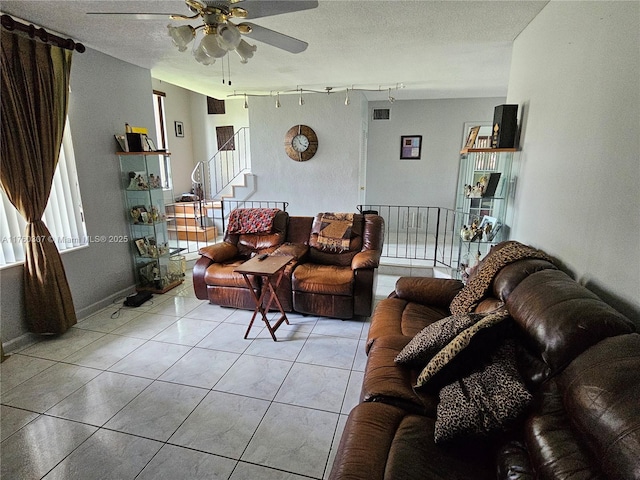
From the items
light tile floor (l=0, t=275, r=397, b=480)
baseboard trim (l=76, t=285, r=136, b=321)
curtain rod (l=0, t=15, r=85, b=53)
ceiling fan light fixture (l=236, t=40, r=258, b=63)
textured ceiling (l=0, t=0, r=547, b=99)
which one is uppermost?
textured ceiling (l=0, t=0, r=547, b=99)

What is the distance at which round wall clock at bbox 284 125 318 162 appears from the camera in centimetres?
552

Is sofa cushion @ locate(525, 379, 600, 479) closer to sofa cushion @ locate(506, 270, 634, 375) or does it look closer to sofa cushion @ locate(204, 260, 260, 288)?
sofa cushion @ locate(506, 270, 634, 375)

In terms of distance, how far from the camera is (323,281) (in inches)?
124

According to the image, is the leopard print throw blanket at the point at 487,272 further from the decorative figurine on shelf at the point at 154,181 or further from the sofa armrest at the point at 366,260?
the decorative figurine on shelf at the point at 154,181

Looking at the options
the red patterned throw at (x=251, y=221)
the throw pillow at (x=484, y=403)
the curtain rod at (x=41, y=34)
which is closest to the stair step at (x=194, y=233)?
the red patterned throw at (x=251, y=221)

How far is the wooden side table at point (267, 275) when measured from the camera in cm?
275

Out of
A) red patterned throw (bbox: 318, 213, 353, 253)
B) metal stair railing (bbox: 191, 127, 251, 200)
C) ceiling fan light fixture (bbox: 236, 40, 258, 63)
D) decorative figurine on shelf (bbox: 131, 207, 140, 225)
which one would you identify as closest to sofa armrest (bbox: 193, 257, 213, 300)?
decorative figurine on shelf (bbox: 131, 207, 140, 225)

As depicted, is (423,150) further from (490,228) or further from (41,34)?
(41,34)

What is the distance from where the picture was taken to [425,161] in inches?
248

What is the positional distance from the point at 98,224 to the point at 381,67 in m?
3.58

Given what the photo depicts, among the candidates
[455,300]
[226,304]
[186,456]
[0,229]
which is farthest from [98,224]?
[455,300]

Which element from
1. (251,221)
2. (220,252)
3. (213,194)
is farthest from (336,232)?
(213,194)

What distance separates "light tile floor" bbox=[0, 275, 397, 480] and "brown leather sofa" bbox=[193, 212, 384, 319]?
228 millimetres

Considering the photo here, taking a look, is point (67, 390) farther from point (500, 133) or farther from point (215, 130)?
point (215, 130)
